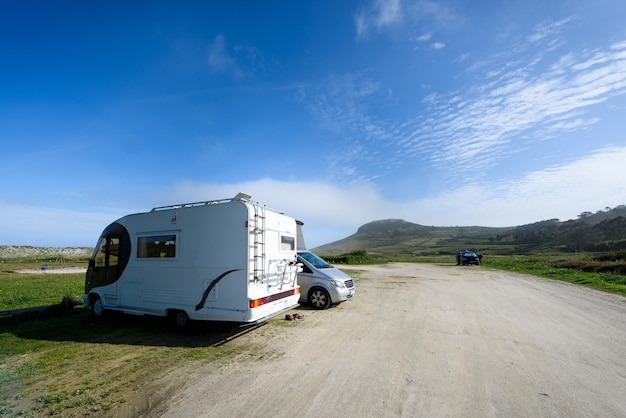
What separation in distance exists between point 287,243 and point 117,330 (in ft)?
16.2

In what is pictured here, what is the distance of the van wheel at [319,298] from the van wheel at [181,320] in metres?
4.40

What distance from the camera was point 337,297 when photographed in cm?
1088

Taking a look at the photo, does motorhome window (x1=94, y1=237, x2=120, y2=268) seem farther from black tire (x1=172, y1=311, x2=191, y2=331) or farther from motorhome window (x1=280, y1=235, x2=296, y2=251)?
motorhome window (x1=280, y1=235, x2=296, y2=251)

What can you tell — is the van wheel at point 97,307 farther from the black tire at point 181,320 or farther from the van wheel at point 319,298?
the van wheel at point 319,298

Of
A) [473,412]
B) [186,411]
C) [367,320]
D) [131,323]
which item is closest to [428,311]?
[367,320]

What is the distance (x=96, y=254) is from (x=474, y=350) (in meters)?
10.4

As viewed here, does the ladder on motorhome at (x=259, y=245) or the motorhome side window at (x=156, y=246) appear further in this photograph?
the motorhome side window at (x=156, y=246)

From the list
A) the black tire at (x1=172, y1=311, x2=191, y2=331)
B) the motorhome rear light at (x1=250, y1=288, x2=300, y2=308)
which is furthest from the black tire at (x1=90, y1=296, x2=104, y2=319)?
the motorhome rear light at (x1=250, y1=288, x2=300, y2=308)

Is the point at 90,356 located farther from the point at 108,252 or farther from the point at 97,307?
the point at 97,307

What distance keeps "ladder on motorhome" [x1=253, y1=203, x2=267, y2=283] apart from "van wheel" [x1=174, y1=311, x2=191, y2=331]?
7.16 feet

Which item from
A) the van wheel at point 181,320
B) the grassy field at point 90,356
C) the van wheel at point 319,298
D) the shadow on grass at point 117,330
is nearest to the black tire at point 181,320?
the van wheel at point 181,320

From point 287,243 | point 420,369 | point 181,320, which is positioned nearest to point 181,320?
point 181,320

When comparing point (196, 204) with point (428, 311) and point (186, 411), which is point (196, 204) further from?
point (428, 311)

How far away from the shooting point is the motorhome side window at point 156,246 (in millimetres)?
8094
